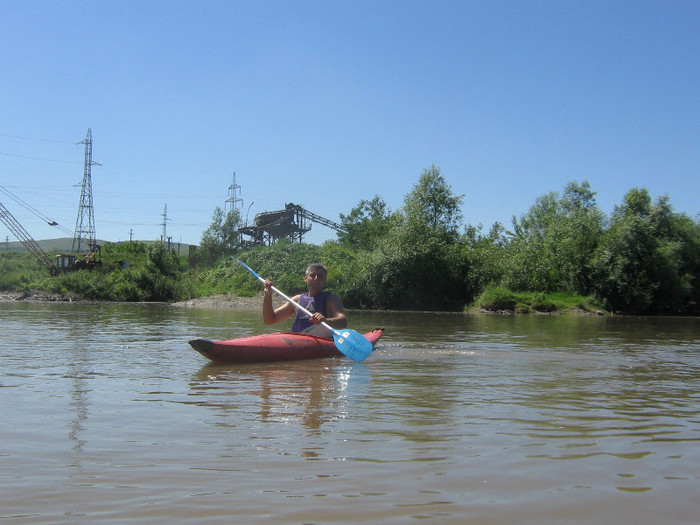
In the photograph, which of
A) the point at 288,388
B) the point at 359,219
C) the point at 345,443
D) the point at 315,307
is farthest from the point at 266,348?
the point at 359,219

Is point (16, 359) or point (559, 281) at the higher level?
point (559, 281)

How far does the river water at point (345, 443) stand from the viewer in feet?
8.66

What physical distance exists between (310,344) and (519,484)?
214 inches

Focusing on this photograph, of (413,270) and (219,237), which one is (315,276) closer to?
(413,270)

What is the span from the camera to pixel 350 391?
575 centimetres

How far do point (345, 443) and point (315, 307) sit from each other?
4843 mm

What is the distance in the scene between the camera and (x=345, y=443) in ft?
12.2

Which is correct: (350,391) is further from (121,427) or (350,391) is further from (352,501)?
(352,501)

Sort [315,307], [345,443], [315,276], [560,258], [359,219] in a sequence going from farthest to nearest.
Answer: [359,219], [560,258], [315,307], [315,276], [345,443]

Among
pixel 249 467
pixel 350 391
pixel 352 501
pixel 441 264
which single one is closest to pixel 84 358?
pixel 350 391

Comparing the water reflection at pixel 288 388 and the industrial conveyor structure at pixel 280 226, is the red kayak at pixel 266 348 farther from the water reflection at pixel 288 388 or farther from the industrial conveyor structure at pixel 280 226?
the industrial conveyor structure at pixel 280 226

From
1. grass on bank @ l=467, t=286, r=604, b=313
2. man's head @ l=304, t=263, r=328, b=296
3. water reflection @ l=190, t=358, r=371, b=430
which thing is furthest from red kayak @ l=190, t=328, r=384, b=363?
grass on bank @ l=467, t=286, r=604, b=313

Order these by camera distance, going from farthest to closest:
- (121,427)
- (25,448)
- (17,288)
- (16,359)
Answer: (17,288), (16,359), (121,427), (25,448)

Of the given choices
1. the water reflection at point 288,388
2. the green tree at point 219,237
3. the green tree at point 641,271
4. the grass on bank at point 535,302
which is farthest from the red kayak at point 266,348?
the green tree at point 219,237
